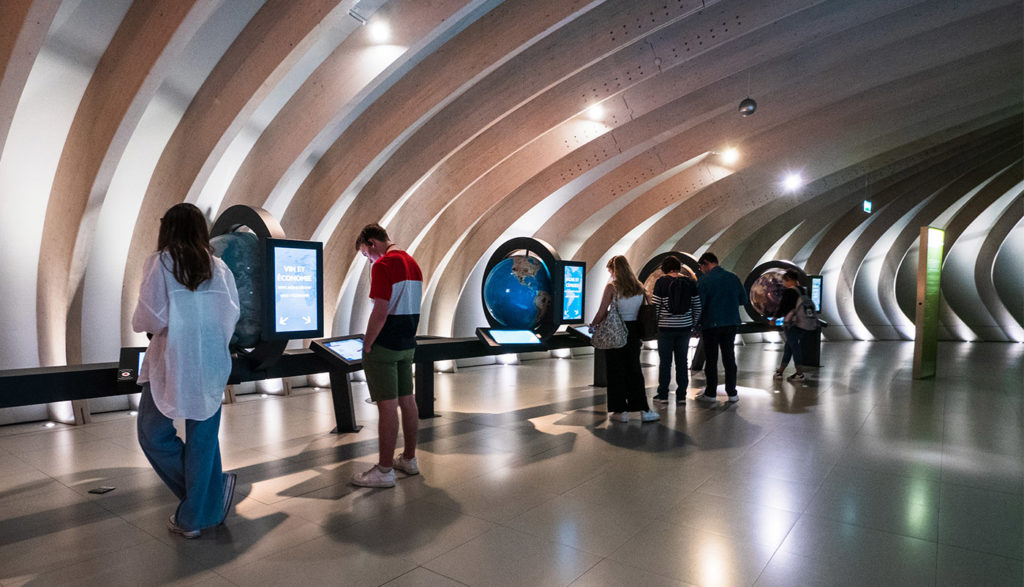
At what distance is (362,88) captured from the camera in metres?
7.52

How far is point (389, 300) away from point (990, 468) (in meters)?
5.28

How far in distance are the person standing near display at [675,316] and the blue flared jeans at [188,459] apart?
5724 millimetres

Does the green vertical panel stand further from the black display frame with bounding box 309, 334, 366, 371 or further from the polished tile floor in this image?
the black display frame with bounding box 309, 334, 366, 371

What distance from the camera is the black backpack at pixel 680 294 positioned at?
7.92m

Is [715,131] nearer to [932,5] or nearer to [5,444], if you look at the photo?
[932,5]

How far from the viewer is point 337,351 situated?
575 centimetres

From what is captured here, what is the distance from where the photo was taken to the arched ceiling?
6664mm

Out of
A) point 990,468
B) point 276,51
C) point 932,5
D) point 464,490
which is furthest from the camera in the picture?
point 932,5

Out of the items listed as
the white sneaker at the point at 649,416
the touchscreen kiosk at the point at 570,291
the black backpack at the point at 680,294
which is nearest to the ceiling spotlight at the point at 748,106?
the black backpack at the point at 680,294

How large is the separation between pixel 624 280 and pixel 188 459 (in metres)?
4.65

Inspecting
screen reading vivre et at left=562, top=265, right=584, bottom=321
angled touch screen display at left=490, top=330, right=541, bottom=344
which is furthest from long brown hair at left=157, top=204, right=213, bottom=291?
screen reading vivre et at left=562, top=265, right=584, bottom=321

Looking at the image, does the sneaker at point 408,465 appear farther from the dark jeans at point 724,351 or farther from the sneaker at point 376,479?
the dark jeans at point 724,351

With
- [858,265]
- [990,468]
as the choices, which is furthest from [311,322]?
[858,265]

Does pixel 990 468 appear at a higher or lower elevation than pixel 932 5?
lower
